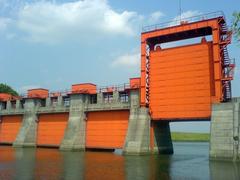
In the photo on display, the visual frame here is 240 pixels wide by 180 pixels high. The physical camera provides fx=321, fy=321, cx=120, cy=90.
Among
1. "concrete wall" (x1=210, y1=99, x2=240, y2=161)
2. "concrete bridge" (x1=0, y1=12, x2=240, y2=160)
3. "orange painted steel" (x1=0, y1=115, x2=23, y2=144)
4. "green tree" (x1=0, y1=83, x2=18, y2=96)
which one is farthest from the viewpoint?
"green tree" (x1=0, y1=83, x2=18, y2=96)

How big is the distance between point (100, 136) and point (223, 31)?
982 inches

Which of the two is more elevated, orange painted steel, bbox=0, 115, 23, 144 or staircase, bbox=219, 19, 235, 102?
staircase, bbox=219, 19, 235, 102

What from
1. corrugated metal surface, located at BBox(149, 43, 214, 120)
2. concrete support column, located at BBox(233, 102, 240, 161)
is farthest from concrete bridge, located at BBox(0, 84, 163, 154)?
concrete support column, located at BBox(233, 102, 240, 161)

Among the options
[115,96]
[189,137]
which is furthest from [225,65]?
[189,137]

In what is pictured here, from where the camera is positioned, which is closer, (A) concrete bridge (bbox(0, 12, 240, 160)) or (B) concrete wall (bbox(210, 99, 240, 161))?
(B) concrete wall (bbox(210, 99, 240, 161))

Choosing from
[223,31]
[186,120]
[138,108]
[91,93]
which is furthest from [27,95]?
[223,31]

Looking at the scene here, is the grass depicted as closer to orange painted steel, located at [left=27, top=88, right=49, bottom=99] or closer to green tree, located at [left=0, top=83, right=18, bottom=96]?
green tree, located at [left=0, top=83, right=18, bottom=96]

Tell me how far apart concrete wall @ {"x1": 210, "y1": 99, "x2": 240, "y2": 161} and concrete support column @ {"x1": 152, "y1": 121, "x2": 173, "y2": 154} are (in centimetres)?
1145

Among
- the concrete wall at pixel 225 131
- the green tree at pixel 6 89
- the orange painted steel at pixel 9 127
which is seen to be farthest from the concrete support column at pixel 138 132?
the green tree at pixel 6 89

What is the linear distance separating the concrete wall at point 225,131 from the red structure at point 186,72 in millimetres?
2744

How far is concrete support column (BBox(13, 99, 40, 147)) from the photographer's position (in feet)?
199

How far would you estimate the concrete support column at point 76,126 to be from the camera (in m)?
52.6

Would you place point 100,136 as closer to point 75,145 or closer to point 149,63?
point 75,145

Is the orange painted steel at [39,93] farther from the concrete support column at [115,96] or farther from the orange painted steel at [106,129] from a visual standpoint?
the concrete support column at [115,96]
